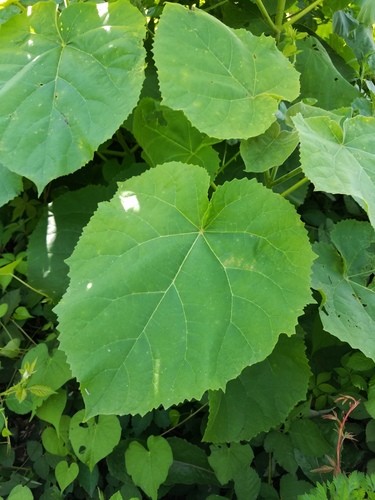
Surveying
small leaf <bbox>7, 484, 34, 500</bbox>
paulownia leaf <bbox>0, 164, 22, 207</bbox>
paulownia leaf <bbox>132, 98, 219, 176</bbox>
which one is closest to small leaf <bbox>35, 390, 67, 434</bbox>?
small leaf <bbox>7, 484, 34, 500</bbox>

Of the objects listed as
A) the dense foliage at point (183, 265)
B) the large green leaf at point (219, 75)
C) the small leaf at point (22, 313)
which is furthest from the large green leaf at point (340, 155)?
the small leaf at point (22, 313)

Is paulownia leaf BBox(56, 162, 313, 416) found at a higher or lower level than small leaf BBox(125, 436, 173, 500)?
higher

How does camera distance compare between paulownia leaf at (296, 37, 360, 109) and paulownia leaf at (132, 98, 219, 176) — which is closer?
paulownia leaf at (132, 98, 219, 176)

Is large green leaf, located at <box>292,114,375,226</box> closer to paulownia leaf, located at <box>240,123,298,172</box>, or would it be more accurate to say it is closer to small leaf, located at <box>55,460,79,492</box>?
Answer: paulownia leaf, located at <box>240,123,298,172</box>

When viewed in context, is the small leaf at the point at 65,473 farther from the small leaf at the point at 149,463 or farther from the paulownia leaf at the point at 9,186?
the paulownia leaf at the point at 9,186

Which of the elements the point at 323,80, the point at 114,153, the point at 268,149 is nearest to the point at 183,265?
the point at 268,149

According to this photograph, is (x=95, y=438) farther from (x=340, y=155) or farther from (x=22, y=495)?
(x=340, y=155)

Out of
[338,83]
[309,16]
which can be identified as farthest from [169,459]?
[309,16]
